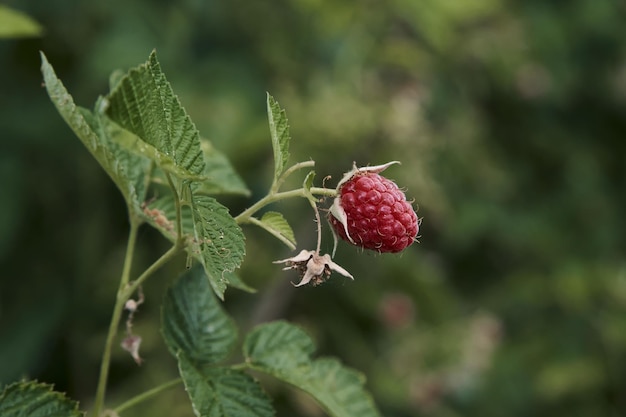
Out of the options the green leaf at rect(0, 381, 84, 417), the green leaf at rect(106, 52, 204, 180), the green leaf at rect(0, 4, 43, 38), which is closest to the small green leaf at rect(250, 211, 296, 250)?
the green leaf at rect(106, 52, 204, 180)

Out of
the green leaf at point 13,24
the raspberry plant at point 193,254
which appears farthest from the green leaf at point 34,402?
the green leaf at point 13,24

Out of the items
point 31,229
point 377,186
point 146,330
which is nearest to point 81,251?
point 31,229

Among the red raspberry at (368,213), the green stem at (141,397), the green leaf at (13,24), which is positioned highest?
the green leaf at (13,24)

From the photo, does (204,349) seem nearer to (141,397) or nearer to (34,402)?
(141,397)

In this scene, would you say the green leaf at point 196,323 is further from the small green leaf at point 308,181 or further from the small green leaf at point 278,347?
the small green leaf at point 308,181

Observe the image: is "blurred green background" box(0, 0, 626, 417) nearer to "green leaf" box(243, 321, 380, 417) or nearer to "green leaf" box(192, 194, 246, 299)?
"green leaf" box(243, 321, 380, 417)

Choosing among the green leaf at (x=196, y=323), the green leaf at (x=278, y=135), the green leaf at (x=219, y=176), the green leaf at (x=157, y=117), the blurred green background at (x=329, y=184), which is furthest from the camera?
the blurred green background at (x=329, y=184)
